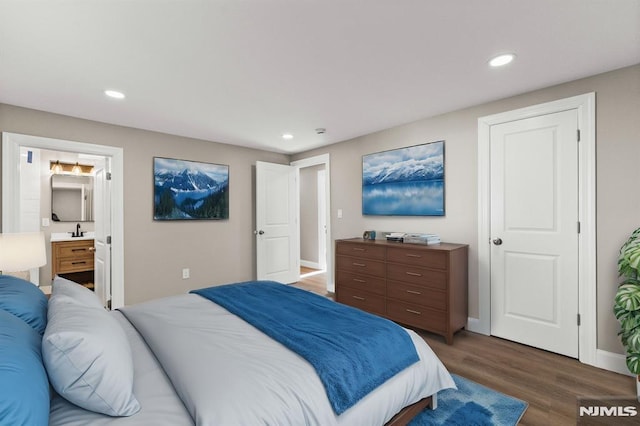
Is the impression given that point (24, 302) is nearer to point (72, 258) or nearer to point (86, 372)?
point (86, 372)

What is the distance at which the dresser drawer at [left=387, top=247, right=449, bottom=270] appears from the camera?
283 centimetres

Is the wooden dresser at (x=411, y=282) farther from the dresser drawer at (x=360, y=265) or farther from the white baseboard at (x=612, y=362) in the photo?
the white baseboard at (x=612, y=362)

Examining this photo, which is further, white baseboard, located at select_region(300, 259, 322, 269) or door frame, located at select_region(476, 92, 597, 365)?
white baseboard, located at select_region(300, 259, 322, 269)

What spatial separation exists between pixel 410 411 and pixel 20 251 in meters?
2.70

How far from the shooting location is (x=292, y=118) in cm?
332

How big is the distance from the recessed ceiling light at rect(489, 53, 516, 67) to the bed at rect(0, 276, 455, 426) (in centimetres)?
202

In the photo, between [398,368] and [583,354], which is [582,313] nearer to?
[583,354]

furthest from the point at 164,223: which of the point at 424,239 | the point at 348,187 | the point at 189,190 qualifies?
the point at 424,239

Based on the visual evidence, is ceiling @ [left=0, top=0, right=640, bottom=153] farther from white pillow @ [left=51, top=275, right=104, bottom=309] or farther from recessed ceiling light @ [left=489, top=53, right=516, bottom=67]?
white pillow @ [left=51, top=275, right=104, bottom=309]

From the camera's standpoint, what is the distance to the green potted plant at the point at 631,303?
1856 millimetres

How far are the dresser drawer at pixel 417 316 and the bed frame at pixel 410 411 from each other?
3.68 ft

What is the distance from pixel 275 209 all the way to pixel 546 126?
362cm

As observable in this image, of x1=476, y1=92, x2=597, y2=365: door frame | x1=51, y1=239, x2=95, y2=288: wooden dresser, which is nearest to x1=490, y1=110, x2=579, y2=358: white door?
x1=476, y1=92, x2=597, y2=365: door frame

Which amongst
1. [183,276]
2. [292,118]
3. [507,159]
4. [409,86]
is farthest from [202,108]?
[507,159]
